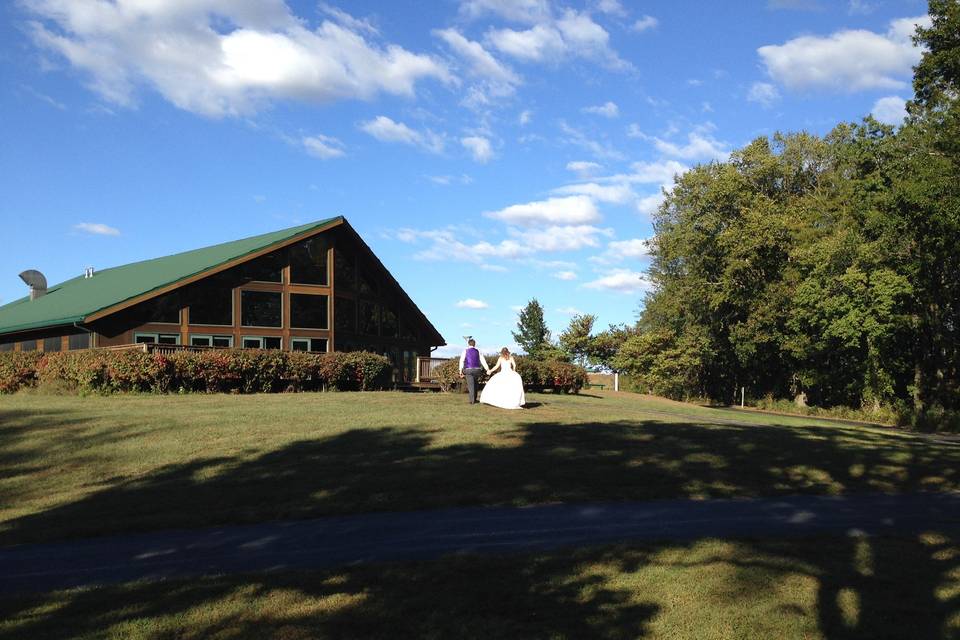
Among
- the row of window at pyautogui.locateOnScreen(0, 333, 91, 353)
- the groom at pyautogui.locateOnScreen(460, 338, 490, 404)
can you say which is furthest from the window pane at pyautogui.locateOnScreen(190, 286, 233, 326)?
the groom at pyautogui.locateOnScreen(460, 338, 490, 404)

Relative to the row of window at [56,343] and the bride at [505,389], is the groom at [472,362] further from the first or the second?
the row of window at [56,343]

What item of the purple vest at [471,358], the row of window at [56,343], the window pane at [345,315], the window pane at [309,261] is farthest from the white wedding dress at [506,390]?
the row of window at [56,343]

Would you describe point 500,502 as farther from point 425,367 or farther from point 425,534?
point 425,367

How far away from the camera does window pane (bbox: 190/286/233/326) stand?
3241 cm

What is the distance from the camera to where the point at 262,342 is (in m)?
34.3

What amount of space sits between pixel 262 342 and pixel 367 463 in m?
23.8

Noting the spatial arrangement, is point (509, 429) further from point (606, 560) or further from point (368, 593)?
point (368, 593)

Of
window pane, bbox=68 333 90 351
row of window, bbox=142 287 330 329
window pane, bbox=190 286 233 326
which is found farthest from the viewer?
window pane, bbox=190 286 233 326

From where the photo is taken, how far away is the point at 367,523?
881 cm

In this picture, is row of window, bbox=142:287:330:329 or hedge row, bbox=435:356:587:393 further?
hedge row, bbox=435:356:587:393

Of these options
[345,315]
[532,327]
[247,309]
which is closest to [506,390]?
[247,309]

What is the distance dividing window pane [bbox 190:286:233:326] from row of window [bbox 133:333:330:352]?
0.74 metres

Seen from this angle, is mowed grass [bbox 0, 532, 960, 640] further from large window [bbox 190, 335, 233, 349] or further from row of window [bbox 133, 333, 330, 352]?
large window [bbox 190, 335, 233, 349]

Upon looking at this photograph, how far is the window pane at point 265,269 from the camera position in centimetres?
3391
